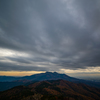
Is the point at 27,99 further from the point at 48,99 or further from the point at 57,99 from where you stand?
the point at 57,99

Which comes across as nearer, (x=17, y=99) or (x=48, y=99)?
(x=48, y=99)

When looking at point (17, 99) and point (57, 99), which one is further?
point (17, 99)

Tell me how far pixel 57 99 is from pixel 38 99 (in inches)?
2052

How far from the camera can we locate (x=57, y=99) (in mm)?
184750

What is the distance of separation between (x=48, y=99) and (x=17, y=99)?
95.3 m

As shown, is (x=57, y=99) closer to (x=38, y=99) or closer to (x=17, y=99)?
(x=38, y=99)

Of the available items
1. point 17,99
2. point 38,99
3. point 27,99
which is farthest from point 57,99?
point 17,99

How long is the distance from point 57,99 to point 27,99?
8328 centimetres

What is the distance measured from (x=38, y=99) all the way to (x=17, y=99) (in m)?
68.1

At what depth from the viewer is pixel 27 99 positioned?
186625 mm

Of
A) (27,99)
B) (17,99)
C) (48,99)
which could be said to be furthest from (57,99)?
(17,99)

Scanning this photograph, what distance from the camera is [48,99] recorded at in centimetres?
18112

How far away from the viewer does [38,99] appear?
183375mm

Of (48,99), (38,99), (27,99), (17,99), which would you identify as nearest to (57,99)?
(48,99)
